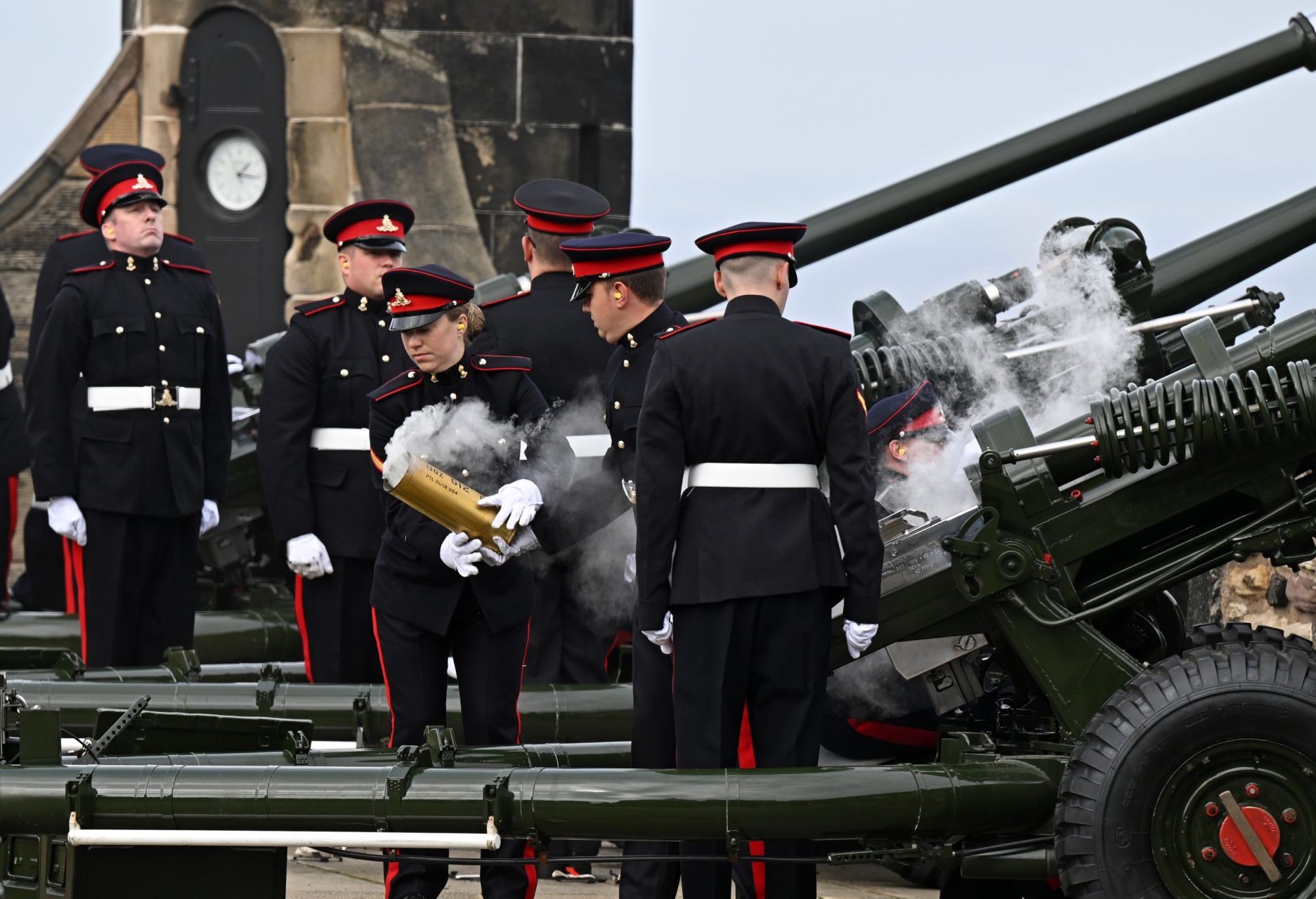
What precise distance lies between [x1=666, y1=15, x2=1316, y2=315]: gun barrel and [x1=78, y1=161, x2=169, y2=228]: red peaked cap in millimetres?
1839

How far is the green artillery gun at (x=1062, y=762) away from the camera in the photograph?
462 cm

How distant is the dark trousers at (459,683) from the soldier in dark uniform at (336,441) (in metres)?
1.25

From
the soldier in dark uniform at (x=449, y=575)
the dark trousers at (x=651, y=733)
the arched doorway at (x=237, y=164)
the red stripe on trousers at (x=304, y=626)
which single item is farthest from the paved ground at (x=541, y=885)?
the arched doorway at (x=237, y=164)

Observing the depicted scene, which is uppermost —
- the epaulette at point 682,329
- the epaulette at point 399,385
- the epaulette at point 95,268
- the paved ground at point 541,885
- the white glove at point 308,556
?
the epaulette at point 95,268

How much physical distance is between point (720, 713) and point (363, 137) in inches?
247

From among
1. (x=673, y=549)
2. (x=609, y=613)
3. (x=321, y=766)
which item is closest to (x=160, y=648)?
(x=609, y=613)

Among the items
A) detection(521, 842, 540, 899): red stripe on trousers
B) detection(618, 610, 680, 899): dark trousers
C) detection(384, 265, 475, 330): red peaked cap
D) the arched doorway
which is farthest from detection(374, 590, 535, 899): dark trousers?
the arched doorway

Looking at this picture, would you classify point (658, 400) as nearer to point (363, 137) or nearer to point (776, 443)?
point (776, 443)

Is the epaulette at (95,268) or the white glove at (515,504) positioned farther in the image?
the epaulette at (95,268)

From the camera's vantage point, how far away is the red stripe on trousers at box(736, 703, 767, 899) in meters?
4.80

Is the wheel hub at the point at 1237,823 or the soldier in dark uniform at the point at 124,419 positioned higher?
the soldier in dark uniform at the point at 124,419

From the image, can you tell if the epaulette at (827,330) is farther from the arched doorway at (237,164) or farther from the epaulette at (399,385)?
the arched doorway at (237,164)

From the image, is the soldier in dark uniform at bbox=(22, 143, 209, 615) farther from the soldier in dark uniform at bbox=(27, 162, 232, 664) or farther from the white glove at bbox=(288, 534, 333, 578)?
the white glove at bbox=(288, 534, 333, 578)

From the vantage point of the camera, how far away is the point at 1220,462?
197 inches
